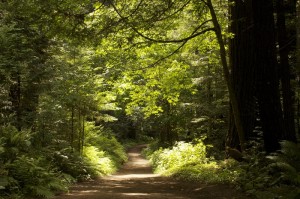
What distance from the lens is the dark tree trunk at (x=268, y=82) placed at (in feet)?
28.9

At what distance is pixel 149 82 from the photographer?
13914mm

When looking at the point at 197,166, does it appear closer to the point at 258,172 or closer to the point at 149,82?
the point at 149,82

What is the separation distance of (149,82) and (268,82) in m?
6.00

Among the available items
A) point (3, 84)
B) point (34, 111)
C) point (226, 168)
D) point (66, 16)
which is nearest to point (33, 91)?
point (34, 111)

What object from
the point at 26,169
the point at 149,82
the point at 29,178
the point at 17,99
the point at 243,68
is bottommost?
the point at 29,178

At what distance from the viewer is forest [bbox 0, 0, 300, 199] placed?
8438mm

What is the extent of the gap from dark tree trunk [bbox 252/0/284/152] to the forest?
27 millimetres

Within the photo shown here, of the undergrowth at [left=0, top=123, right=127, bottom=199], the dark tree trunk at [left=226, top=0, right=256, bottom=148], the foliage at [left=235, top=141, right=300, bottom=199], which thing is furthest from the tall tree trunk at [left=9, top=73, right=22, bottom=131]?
the foliage at [left=235, top=141, right=300, bottom=199]

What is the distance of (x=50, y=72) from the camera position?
11906 mm

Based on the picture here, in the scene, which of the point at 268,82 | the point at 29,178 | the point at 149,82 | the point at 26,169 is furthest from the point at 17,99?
the point at 268,82

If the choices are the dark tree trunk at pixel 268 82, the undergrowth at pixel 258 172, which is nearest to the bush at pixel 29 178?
the undergrowth at pixel 258 172

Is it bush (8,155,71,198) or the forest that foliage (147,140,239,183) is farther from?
bush (8,155,71,198)

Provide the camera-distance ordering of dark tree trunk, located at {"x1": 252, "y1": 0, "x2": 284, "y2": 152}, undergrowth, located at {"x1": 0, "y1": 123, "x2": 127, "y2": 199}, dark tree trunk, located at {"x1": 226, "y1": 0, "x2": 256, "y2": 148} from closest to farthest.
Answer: undergrowth, located at {"x1": 0, "y1": 123, "x2": 127, "y2": 199} → dark tree trunk, located at {"x1": 252, "y1": 0, "x2": 284, "y2": 152} → dark tree trunk, located at {"x1": 226, "y1": 0, "x2": 256, "y2": 148}

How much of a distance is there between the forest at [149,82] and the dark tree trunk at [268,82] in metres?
0.03
